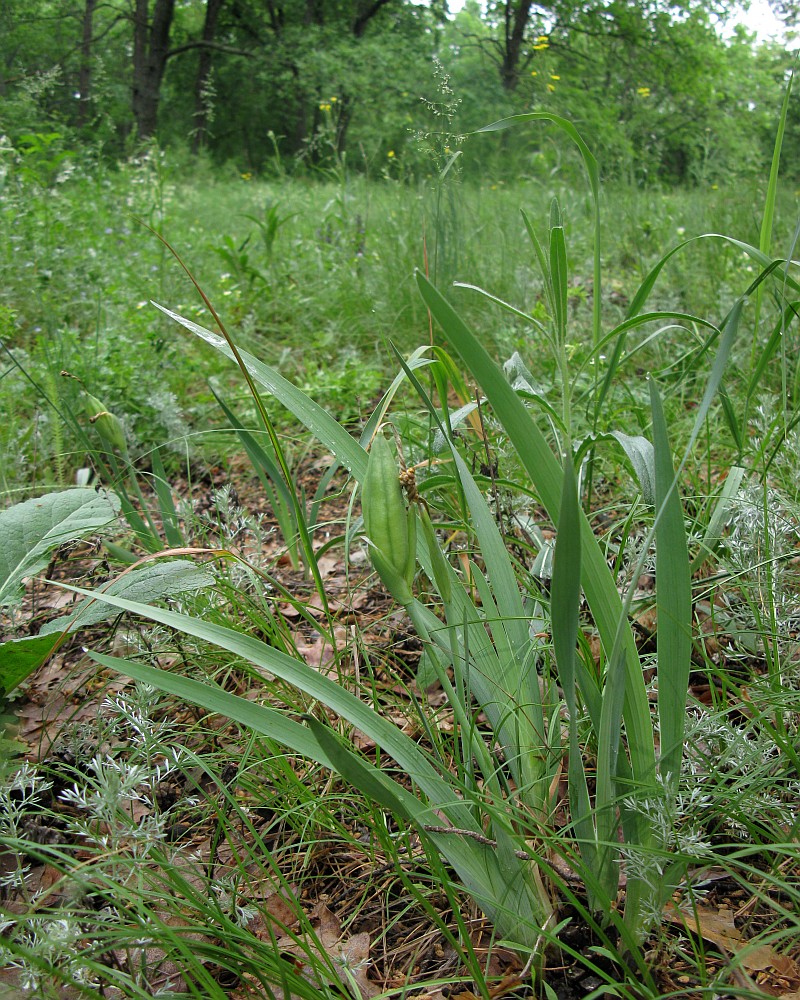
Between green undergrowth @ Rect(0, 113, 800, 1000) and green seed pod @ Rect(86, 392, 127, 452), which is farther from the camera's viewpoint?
green seed pod @ Rect(86, 392, 127, 452)

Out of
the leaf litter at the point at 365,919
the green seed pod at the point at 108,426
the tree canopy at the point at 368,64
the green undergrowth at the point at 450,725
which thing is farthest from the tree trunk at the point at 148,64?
the leaf litter at the point at 365,919

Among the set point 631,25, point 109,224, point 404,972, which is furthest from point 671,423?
point 631,25

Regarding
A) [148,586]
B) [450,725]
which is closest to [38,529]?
[148,586]

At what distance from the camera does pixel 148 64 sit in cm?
1319

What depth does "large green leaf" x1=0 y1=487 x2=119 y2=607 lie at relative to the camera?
1294 millimetres

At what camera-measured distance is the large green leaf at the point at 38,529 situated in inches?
50.9

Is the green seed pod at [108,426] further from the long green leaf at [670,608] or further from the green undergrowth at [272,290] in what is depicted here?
the long green leaf at [670,608]

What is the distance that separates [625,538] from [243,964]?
0.77 m

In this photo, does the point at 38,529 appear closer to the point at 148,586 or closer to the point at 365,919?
the point at 148,586

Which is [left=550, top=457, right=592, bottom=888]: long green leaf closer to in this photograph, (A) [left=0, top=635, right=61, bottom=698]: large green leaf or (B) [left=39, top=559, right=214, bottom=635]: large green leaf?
(B) [left=39, top=559, right=214, bottom=635]: large green leaf

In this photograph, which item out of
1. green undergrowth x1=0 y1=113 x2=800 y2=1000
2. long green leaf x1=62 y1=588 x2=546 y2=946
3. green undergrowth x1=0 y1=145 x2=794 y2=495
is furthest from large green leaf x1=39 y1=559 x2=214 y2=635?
green undergrowth x1=0 y1=145 x2=794 y2=495

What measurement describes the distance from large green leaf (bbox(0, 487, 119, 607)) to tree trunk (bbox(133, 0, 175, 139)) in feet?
40.8

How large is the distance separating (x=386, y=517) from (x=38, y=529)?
3.04 ft

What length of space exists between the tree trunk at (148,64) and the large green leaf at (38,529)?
40.8ft
